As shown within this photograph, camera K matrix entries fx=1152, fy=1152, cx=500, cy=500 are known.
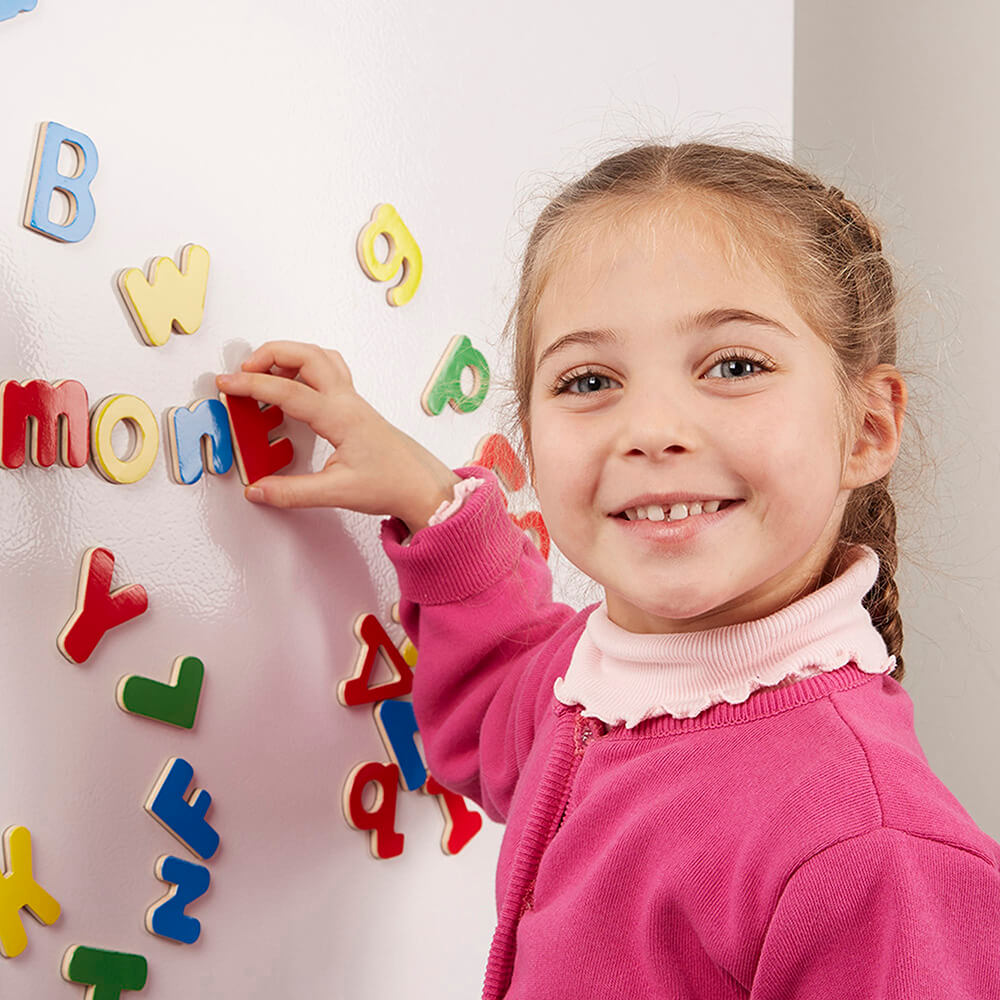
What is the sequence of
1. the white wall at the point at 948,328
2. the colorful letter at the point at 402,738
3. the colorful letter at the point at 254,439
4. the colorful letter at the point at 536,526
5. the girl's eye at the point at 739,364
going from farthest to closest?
the white wall at the point at 948,328 < the colorful letter at the point at 536,526 < the colorful letter at the point at 402,738 < the colorful letter at the point at 254,439 < the girl's eye at the point at 739,364

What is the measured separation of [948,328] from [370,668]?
778 mm

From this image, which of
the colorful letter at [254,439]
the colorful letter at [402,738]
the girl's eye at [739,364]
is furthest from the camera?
the colorful letter at [402,738]

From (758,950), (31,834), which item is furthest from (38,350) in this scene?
(758,950)

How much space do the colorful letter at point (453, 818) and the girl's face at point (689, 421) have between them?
12.3 inches

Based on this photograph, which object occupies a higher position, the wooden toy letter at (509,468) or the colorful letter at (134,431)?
the colorful letter at (134,431)

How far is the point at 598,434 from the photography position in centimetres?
64

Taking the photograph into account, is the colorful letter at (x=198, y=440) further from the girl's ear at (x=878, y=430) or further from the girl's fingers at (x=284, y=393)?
the girl's ear at (x=878, y=430)

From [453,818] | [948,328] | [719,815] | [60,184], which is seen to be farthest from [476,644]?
[948,328]

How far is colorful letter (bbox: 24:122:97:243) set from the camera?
1.97ft

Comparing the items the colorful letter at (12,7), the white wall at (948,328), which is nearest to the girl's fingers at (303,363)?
the colorful letter at (12,7)

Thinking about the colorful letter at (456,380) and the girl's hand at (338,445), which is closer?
the girl's hand at (338,445)

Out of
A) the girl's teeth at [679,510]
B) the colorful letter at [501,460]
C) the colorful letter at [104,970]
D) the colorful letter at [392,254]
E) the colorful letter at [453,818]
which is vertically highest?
the colorful letter at [392,254]

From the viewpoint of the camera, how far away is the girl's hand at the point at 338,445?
0.72 meters

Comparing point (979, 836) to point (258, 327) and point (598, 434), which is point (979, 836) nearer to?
point (598, 434)
